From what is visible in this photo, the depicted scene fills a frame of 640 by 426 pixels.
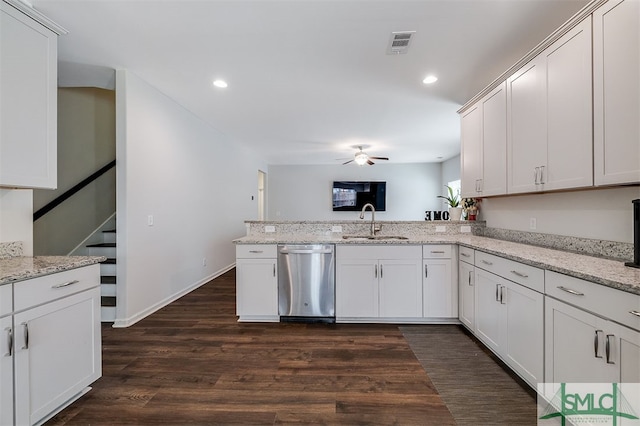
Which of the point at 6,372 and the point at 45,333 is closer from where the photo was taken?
the point at 6,372

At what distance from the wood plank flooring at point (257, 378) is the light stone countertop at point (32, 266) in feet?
2.86

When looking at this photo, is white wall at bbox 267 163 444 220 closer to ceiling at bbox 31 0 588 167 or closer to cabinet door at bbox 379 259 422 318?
ceiling at bbox 31 0 588 167

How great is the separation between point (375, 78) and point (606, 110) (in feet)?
6.24

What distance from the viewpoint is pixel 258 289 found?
2936mm

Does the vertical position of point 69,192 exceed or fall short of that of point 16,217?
it exceeds it

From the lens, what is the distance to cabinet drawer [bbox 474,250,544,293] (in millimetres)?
1708

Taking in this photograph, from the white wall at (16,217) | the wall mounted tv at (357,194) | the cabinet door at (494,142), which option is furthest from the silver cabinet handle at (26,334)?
the wall mounted tv at (357,194)

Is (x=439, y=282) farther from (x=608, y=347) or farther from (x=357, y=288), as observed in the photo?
(x=608, y=347)

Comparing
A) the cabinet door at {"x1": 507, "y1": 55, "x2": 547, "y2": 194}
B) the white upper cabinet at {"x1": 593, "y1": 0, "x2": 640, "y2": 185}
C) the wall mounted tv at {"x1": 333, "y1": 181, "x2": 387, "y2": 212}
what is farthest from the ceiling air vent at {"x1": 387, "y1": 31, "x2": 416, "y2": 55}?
the wall mounted tv at {"x1": 333, "y1": 181, "x2": 387, "y2": 212}

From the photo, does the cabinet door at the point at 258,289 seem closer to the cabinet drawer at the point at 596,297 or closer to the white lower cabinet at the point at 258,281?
the white lower cabinet at the point at 258,281

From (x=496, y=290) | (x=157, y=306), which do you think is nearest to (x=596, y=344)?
(x=496, y=290)

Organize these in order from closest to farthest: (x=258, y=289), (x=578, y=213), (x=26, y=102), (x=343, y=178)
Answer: (x=26, y=102) → (x=578, y=213) → (x=258, y=289) → (x=343, y=178)

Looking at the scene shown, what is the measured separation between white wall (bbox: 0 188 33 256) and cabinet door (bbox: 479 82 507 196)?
384 cm

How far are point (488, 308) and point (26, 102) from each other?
365 centimetres
